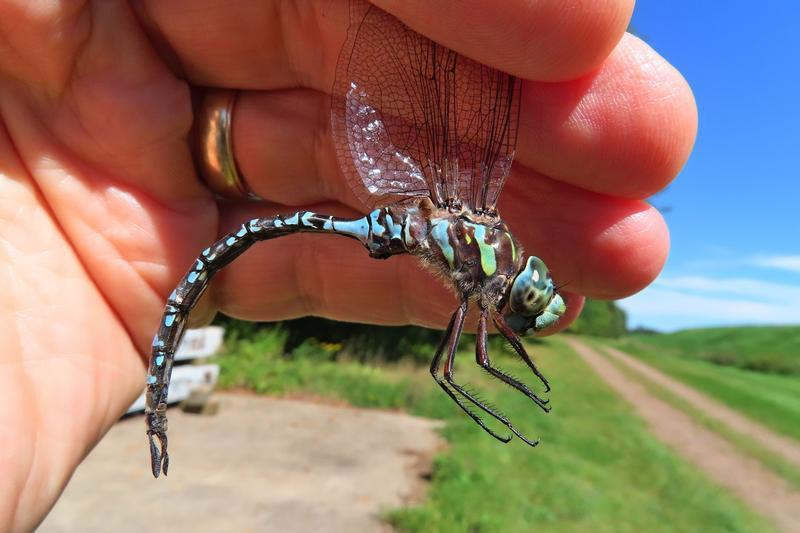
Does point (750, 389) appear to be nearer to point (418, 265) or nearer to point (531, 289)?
point (418, 265)

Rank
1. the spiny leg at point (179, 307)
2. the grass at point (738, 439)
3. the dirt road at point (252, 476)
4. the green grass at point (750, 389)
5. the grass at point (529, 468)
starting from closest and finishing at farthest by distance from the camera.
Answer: the spiny leg at point (179, 307) < the dirt road at point (252, 476) < the grass at point (529, 468) < the grass at point (738, 439) < the green grass at point (750, 389)

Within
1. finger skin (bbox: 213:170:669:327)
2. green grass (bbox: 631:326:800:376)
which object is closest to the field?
green grass (bbox: 631:326:800:376)

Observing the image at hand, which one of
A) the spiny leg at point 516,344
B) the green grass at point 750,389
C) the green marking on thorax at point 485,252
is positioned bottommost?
the green grass at point 750,389

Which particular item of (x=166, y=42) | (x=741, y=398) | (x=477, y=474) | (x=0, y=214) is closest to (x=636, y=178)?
(x=166, y=42)

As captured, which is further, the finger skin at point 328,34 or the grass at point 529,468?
the grass at point 529,468

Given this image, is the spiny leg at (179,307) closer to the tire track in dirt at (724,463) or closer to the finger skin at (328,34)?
the finger skin at (328,34)

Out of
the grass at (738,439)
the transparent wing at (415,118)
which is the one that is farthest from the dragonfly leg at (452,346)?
the grass at (738,439)

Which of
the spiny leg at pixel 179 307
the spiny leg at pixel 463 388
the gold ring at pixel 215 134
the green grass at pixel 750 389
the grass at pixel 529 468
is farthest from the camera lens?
the green grass at pixel 750 389

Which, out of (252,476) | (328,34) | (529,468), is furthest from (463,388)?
(529,468)

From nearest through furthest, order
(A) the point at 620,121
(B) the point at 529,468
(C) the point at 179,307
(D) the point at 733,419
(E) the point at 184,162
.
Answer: (A) the point at 620,121 < (C) the point at 179,307 < (E) the point at 184,162 < (B) the point at 529,468 < (D) the point at 733,419
